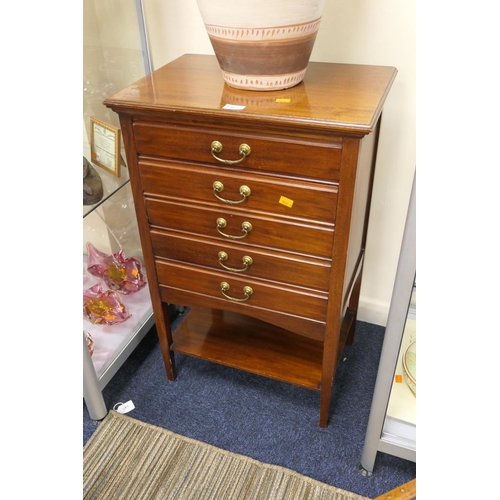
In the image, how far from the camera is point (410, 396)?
1240mm

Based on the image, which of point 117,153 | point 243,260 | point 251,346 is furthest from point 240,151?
point 251,346

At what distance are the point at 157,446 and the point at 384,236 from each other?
3.18ft

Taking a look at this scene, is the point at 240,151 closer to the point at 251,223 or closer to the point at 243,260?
the point at 251,223

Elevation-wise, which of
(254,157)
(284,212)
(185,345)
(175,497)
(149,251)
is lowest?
(175,497)

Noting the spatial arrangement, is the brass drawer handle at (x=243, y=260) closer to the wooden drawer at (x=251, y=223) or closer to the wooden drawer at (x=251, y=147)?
the wooden drawer at (x=251, y=223)

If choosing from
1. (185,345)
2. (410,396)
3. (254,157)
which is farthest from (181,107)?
(410,396)

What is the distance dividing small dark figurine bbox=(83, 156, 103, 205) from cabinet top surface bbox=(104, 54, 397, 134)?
1.12 feet

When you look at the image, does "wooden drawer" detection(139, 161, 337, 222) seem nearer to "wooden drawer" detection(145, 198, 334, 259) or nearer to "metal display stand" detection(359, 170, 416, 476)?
"wooden drawer" detection(145, 198, 334, 259)

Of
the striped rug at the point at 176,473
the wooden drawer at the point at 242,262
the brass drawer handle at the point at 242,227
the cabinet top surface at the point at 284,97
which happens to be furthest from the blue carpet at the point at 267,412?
the cabinet top surface at the point at 284,97

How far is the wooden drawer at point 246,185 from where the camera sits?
1011 mm

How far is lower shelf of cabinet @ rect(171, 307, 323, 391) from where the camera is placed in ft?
4.58

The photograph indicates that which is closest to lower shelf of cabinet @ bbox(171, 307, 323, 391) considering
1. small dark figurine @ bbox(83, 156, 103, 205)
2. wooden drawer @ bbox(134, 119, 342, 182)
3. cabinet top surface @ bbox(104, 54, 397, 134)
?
small dark figurine @ bbox(83, 156, 103, 205)

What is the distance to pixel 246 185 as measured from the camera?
3.45 ft
